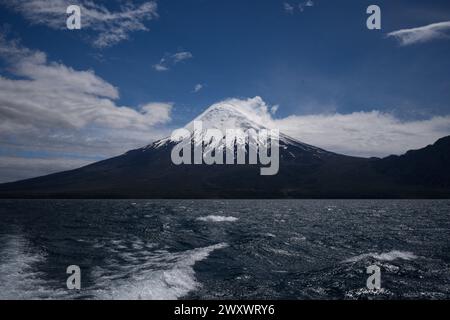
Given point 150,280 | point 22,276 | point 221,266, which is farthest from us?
point 221,266

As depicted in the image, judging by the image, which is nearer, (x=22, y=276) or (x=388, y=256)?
(x=22, y=276)

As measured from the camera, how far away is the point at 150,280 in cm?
2166

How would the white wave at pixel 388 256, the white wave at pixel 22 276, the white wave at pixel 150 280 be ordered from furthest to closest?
the white wave at pixel 388 256 < the white wave at pixel 150 280 < the white wave at pixel 22 276

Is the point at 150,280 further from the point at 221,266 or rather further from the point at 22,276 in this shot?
the point at 22,276

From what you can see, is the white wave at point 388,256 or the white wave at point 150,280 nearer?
the white wave at point 150,280

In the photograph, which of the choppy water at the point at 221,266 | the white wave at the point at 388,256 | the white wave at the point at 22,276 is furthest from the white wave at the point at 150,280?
the white wave at the point at 388,256

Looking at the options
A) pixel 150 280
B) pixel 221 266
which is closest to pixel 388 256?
pixel 221 266

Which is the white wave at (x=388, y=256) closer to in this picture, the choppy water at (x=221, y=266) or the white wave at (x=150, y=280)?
the choppy water at (x=221, y=266)

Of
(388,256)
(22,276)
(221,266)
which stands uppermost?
(22,276)

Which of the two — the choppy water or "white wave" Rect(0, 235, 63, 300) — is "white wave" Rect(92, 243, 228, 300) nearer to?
the choppy water

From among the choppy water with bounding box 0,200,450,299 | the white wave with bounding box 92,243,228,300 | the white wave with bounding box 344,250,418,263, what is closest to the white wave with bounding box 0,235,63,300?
the choppy water with bounding box 0,200,450,299

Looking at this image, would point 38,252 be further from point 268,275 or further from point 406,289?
point 406,289

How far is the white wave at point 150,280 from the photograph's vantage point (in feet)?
63.5
